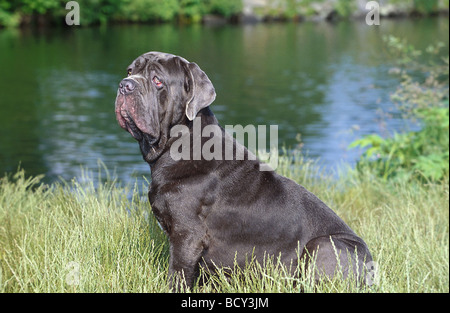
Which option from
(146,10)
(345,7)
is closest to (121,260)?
(146,10)

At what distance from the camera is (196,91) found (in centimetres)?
405

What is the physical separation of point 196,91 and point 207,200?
72 cm

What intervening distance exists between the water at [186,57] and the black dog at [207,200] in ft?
11.0

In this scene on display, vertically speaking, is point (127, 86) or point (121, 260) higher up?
point (127, 86)

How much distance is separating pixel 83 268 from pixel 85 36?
47.2m

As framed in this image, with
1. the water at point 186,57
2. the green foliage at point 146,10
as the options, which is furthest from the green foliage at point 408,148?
the green foliage at point 146,10

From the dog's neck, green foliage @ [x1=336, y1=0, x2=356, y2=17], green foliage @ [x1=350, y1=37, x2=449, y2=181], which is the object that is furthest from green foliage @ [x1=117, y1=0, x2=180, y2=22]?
the dog's neck

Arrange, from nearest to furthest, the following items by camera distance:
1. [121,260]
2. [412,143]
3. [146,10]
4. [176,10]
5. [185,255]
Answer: [185,255] → [121,260] → [412,143] → [176,10] → [146,10]

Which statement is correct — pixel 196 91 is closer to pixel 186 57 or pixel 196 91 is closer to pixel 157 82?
pixel 157 82

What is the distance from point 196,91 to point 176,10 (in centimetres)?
5801

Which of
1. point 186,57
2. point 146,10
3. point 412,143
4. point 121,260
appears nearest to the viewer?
point 121,260

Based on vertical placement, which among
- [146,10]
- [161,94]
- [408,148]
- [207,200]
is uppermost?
[161,94]

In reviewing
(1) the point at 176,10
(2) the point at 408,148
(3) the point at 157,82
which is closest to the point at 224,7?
(1) the point at 176,10

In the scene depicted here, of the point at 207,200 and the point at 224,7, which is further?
the point at 224,7
